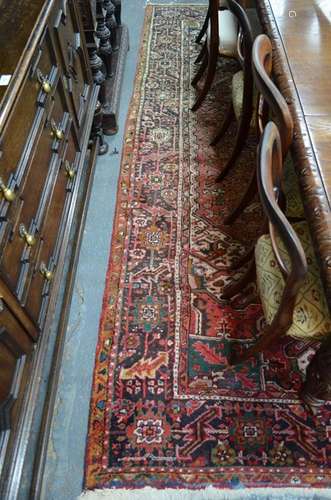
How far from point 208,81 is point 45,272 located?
4.96ft

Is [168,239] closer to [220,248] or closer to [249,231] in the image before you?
[220,248]

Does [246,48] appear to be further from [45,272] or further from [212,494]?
[212,494]

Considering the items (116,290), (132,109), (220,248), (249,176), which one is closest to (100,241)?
(116,290)

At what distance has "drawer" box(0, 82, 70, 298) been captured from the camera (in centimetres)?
97

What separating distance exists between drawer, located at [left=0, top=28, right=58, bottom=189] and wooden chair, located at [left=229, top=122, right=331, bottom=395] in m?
0.58

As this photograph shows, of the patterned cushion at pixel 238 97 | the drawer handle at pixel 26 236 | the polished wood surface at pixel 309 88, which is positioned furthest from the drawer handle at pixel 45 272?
the patterned cushion at pixel 238 97

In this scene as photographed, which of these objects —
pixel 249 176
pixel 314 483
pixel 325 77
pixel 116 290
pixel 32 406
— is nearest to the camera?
pixel 32 406

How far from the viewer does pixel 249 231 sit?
1790 millimetres

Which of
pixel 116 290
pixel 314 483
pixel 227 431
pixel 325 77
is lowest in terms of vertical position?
pixel 314 483

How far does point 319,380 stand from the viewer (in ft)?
3.74

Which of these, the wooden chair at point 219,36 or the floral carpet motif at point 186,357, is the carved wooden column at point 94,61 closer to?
the floral carpet motif at point 186,357

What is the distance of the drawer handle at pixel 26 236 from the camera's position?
1041 millimetres

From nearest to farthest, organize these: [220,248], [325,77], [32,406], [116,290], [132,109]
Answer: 1. [32,406]
2. [325,77]
3. [116,290]
4. [220,248]
5. [132,109]

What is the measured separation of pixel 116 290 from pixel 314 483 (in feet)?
3.05
